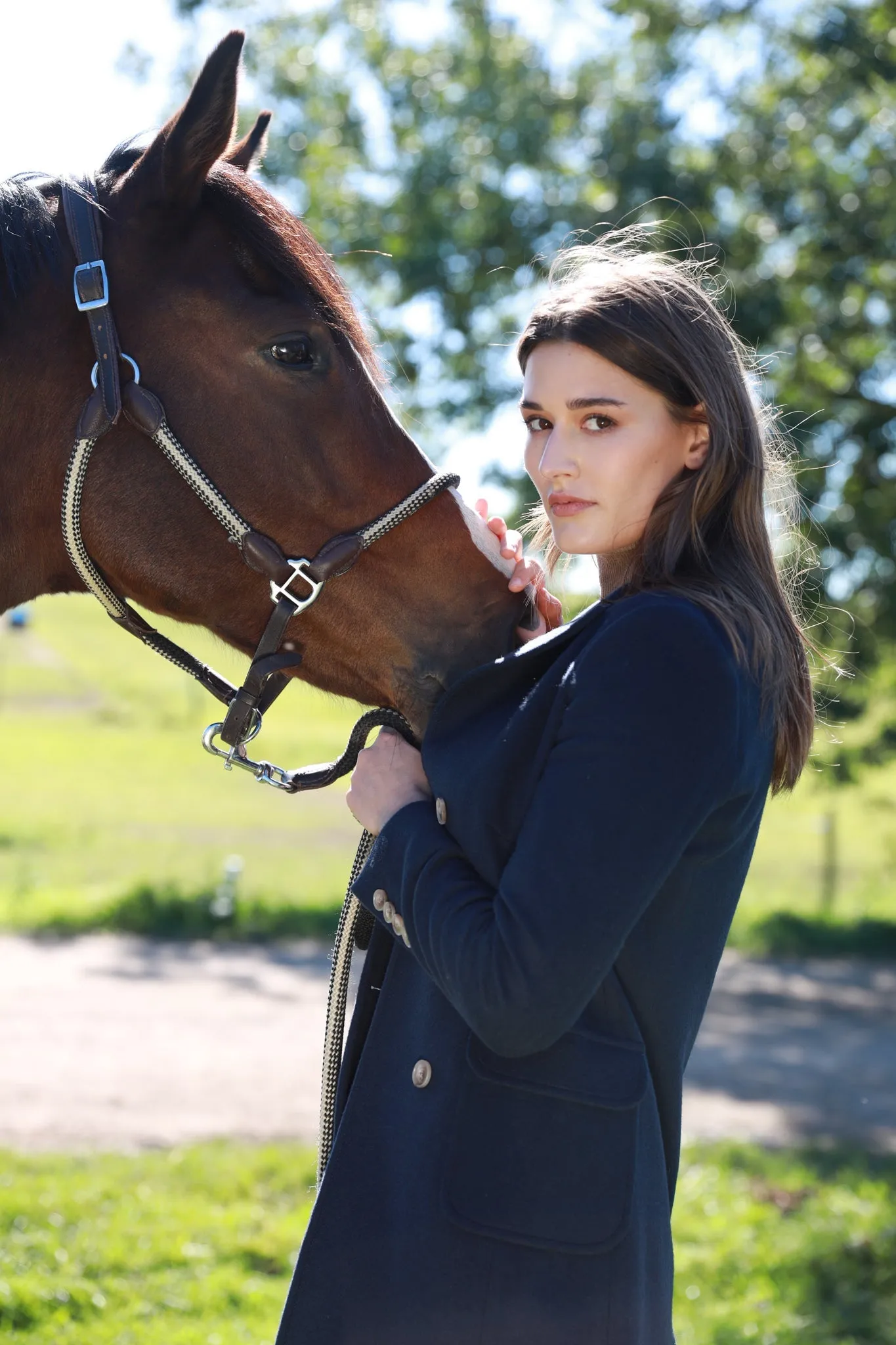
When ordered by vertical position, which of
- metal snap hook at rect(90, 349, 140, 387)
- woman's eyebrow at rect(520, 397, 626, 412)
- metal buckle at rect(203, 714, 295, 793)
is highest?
metal snap hook at rect(90, 349, 140, 387)

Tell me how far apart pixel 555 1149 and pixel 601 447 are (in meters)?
0.86

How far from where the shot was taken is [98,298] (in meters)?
1.81

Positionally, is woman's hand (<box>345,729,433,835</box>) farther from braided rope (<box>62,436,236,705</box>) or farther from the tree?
the tree

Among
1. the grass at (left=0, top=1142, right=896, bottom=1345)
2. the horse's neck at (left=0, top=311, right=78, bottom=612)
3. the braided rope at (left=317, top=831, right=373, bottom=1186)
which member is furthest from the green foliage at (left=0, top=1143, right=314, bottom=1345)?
the horse's neck at (left=0, top=311, right=78, bottom=612)

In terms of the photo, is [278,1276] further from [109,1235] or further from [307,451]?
[307,451]

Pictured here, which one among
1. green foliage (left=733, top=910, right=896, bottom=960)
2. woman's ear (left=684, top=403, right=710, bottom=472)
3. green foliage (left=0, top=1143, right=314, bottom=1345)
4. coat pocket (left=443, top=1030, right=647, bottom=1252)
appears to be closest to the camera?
coat pocket (left=443, top=1030, right=647, bottom=1252)

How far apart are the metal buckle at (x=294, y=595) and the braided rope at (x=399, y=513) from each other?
0.10 m

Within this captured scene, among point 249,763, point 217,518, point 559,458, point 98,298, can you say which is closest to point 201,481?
point 217,518

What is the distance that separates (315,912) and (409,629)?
313 inches

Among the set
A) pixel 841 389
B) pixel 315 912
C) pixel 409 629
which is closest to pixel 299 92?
pixel 841 389

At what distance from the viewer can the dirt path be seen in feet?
18.2

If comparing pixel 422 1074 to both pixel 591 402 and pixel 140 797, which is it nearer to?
pixel 591 402

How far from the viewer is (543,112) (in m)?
7.98

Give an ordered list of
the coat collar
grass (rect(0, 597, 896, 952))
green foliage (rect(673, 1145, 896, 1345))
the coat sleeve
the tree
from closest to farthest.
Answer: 1. the coat sleeve
2. the coat collar
3. green foliage (rect(673, 1145, 896, 1345))
4. the tree
5. grass (rect(0, 597, 896, 952))
